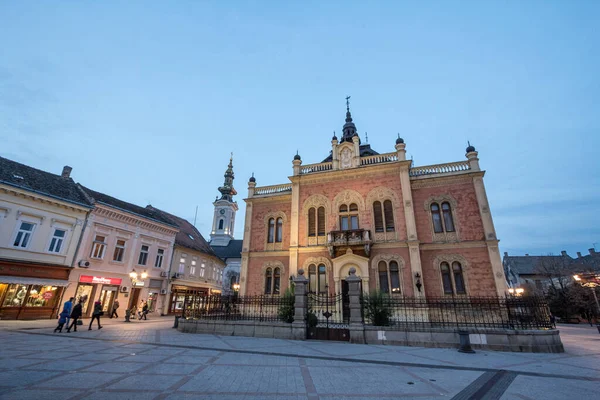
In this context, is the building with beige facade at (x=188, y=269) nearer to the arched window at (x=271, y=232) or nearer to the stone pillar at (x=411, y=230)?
the arched window at (x=271, y=232)

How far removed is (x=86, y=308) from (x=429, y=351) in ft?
79.9

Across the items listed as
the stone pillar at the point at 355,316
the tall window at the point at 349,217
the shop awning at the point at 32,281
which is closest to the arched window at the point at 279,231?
the tall window at the point at 349,217

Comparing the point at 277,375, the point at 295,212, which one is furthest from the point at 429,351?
the point at 295,212

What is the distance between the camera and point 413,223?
20344mm

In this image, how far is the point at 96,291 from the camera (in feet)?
72.7

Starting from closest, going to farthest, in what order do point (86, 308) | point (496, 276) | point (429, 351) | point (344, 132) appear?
point (429, 351), point (496, 276), point (86, 308), point (344, 132)

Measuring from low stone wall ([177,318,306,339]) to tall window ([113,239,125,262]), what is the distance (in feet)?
43.2

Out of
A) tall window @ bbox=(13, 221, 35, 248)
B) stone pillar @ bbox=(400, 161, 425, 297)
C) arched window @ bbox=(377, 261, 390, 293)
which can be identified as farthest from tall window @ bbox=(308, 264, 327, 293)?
tall window @ bbox=(13, 221, 35, 248)

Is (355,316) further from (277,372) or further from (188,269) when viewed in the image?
(188,269)

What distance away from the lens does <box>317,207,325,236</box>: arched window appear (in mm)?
22859

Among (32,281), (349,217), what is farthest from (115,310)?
(349,217)

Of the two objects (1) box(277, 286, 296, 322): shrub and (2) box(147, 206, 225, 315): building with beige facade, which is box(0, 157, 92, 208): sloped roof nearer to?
(2) box(147, 206, 225, 315): building with beige facade

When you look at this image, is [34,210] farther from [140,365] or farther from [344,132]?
[344,132]

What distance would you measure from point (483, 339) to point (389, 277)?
29.4ft
